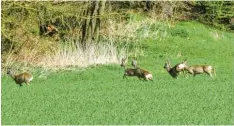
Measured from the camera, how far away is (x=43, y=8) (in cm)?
1641

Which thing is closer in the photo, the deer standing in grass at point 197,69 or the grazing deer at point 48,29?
the deer standing in grass at point 197,69

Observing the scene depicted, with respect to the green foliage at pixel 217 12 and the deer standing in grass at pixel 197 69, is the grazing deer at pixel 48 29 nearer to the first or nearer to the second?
the deer standing in grass at pixel 197 69

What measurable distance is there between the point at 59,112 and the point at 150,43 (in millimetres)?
11551

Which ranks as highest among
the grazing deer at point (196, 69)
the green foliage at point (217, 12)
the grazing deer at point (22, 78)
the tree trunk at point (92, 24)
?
the grazing deer at point (196, 69)

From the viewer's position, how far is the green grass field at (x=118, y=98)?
31.7 ft

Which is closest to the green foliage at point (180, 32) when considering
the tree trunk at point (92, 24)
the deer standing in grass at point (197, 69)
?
the tree trunk at point (92, 24)

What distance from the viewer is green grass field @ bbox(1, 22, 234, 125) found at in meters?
9.65

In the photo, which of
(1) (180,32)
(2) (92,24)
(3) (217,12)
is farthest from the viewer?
(3) (217,12)

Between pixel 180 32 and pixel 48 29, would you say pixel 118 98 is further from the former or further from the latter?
pixel 180 32

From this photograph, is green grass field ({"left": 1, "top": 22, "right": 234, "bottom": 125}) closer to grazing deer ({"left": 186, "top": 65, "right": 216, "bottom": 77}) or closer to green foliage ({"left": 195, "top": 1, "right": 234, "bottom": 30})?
grazing deer ({"left": 186, "top": 65, "right": 216, "bottom": 77})

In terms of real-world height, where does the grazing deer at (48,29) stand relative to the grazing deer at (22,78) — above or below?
below

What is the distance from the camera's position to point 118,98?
37.3 ft

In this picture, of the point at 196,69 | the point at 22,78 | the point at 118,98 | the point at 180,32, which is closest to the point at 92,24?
the point at 180,32

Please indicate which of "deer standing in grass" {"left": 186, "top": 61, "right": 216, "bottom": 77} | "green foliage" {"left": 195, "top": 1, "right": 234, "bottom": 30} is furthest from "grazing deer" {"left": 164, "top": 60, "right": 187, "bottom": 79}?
"green foliage" {"left": 195, "top": 1, "right": 234, "bottom": 30}
